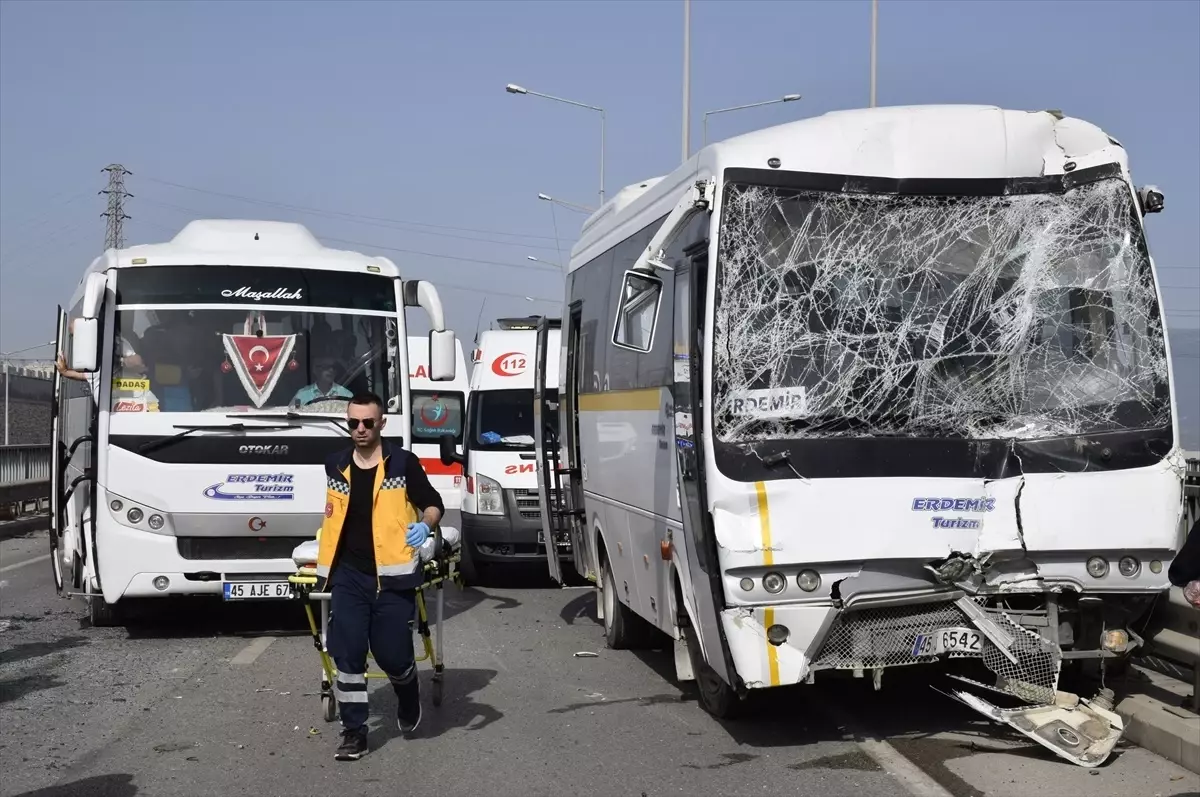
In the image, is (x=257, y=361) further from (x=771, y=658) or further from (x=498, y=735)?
(x=771, y=658)

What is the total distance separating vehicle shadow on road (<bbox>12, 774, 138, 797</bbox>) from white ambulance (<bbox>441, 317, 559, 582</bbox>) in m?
7.99

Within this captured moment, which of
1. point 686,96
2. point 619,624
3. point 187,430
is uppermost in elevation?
point 686,96

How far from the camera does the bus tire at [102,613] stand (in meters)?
12.5

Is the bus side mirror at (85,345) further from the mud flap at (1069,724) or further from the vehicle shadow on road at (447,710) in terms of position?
the mud flap at (1069,724)

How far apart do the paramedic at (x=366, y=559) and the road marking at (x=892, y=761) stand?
246 cm

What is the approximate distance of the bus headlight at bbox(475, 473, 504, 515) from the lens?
15.8 meters

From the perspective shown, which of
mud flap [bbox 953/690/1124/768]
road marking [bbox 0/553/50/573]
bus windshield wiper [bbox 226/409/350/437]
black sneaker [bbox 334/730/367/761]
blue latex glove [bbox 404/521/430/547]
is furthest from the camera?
road marking [bbox 0/553/50/573]

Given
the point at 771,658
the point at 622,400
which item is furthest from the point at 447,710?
the point at 771,658

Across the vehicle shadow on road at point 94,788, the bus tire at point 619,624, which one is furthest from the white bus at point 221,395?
the vehicle shadow on road at point 94,788

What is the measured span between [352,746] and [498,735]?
0.97 m

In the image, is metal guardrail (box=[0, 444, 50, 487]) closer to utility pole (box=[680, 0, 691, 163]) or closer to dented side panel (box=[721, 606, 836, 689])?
utility pole (box=[680, 0, 691, 163])

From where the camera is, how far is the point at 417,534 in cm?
775

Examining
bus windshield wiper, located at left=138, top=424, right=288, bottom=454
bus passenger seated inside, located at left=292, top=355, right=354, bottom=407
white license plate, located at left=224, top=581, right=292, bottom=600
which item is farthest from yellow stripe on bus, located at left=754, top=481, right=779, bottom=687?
bus windshield wiper, located at left=138, top=424, right=288, bottom=454

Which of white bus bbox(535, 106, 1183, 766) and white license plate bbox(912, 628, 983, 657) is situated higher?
white bus bbox(535, 106, 1183, 766)
